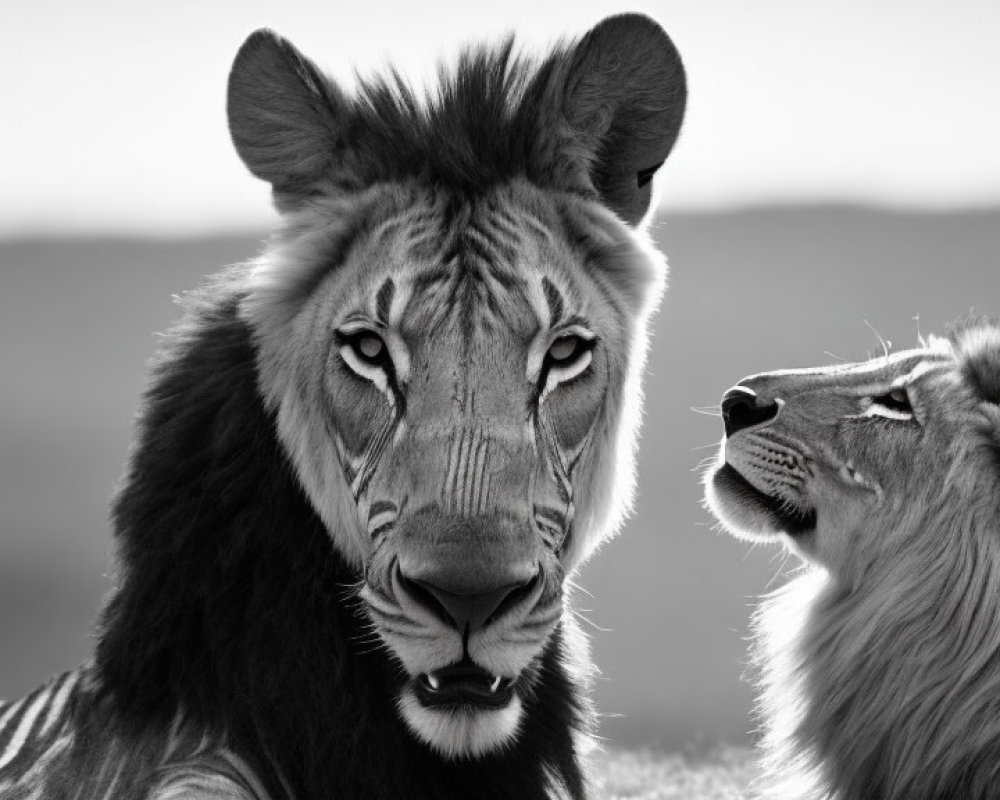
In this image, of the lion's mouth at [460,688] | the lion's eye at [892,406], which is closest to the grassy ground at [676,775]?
the lion's eye at [892,406]

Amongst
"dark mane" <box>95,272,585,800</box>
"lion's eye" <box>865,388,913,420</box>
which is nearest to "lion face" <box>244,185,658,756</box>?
"dark mane" <box>95,272,585,800</box>

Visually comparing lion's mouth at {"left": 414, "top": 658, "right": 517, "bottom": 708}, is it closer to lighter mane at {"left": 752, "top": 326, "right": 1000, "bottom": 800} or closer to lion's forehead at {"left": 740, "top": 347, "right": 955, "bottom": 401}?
lighter mane at {"left": 752, "top": 326, "right": 1000, "bottom": 800}

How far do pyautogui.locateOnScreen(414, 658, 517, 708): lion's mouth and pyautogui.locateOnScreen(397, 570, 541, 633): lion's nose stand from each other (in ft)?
0.45

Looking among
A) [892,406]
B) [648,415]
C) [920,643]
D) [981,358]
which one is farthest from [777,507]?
[648,415]

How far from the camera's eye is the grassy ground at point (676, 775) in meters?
7.24

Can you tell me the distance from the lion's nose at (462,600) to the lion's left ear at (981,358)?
2.16 m

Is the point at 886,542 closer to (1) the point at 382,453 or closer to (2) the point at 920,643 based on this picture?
(2) the point at 920,643

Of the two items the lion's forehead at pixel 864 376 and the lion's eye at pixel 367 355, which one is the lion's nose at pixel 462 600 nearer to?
the lion's eye at pixel 367 355

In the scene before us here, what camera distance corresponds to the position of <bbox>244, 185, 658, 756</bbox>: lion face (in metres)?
3.82

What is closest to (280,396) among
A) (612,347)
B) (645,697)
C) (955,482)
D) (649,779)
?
(612,347)

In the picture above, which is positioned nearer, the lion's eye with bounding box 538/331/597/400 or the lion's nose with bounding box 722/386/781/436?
the lion's eye with bounding box 538/331/597/400

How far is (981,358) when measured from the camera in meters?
5.28

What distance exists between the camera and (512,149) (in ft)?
14.8

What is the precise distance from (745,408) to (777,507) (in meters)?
0.37
